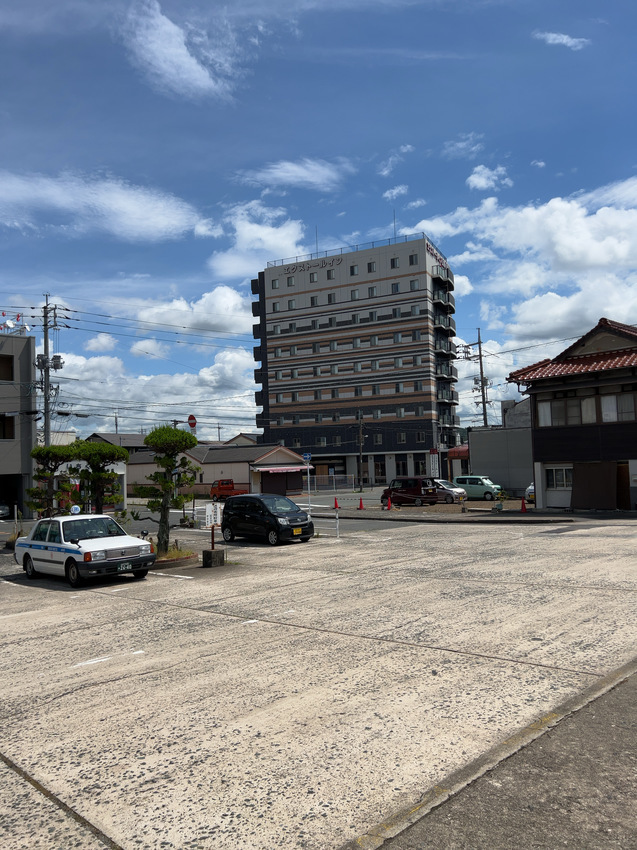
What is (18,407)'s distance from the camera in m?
Answer: 42.7

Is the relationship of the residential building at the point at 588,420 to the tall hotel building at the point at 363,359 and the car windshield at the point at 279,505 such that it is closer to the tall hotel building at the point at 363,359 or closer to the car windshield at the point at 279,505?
the car windshield at the point at 279,505

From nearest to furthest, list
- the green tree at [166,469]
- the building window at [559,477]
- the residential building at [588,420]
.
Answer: the green tree at [166,469] → the residential building at [588,420] → the building window at [559,477]

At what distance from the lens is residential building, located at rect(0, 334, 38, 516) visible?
42.4 meters

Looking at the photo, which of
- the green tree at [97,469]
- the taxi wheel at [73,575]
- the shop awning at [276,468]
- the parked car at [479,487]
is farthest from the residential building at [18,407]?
the taxi wheel at [73,575]

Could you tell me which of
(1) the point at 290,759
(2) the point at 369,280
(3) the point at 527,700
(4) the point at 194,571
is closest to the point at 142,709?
(1) the point at 290,759

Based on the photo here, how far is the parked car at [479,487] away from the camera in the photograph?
145ft

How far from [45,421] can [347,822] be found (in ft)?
113

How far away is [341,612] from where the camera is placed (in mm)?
10312

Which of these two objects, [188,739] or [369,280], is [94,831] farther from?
[369,280]

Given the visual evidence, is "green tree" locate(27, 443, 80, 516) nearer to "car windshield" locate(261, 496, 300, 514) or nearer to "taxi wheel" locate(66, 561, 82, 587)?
"car windshield" locate(261, 496, 300, 514)

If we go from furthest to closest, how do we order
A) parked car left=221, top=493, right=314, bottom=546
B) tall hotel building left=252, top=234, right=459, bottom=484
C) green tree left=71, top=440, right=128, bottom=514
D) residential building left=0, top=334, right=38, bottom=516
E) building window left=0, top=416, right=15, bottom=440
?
tall hotel building left=252, top=234, right=459, bottom=484 < building window left=0, top=416, right=15, bottom=440 < residential building left=0, top=334, right=38, bottom=516 < green tree left=71, top=440, right=128, bottom=514 < parked car left=221, top=493, right=314, bottom=546

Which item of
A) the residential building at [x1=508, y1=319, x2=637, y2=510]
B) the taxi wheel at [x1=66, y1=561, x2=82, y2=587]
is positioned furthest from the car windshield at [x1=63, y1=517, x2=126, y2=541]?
the residential building at [x1=508, y1=319, x2=637, y2=510]

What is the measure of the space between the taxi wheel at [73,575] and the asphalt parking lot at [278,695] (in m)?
0.90

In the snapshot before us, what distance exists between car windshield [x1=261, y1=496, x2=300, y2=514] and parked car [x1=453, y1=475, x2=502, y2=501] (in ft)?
80.3
